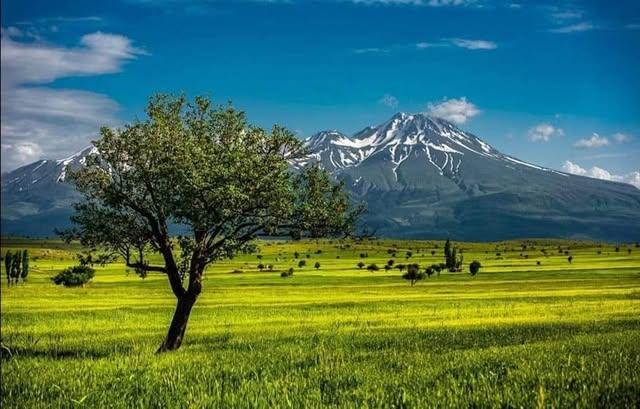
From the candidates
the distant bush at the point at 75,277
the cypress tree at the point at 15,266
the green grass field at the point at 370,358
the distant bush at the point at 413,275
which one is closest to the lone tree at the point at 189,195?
the green grass field at the point at 370,358

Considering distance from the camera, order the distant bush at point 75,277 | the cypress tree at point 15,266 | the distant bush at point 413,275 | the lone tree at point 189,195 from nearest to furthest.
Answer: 1. the lone tree at point 189,195
2. the distant bush at point 413,275
3. the distant bush at point 75,277
4. the cypress tree at point 15,266

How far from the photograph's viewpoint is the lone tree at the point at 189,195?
3027cm

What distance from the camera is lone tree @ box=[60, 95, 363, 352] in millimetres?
30266

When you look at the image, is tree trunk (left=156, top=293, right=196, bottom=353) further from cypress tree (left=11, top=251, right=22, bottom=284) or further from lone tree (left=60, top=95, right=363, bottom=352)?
cypress tree (left=11, top=251, right=22, bottom=284)

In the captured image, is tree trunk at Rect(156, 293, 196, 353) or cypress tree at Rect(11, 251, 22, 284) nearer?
tree trunk at Rect(156, 293, 196, 353)

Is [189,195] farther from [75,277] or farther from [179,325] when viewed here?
[75,277]

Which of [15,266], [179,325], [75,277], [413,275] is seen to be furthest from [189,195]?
[15,266]

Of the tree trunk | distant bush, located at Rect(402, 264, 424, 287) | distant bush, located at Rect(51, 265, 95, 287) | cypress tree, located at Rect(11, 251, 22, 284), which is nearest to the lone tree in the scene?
the tree trunk

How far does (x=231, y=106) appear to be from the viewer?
32.8 metres

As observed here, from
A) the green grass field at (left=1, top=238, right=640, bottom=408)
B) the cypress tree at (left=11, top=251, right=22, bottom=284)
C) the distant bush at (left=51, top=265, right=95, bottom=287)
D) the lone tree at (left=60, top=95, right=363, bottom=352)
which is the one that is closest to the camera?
the green grass field at (left=1, top=238, right=640, bottom=408)

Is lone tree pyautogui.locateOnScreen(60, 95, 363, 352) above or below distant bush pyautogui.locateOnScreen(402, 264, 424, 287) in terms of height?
above

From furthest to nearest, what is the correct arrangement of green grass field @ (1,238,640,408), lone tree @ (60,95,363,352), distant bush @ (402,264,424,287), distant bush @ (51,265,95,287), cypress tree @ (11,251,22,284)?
1. cypress tree @ (11,251,22,284)
2. distant bush @ (51,265,95,287)
3. distant bush @ (402,264,424,287)
4. lone tree @ (60,95,363,352)
5. green grass field @ (1,238,640,408)

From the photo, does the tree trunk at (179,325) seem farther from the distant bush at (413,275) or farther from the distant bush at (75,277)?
the distant bush at (75,277)

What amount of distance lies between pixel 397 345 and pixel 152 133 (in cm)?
1487
